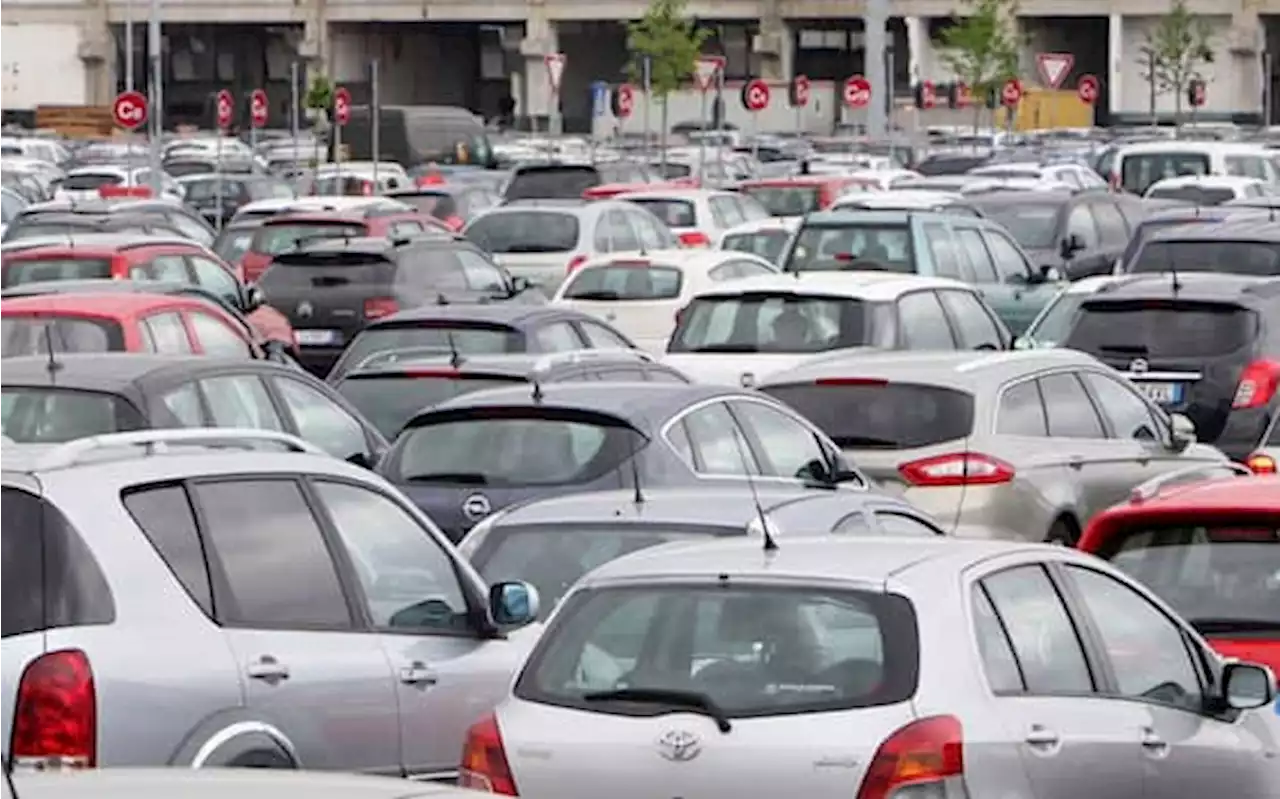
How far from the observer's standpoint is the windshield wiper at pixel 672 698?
8.42 m

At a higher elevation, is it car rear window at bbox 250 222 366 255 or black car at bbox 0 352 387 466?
black car at bbox 0 352 387 466

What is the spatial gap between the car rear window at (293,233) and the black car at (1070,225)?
231 inches

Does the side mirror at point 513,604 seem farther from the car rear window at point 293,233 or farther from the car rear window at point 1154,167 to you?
the car rear window at point 1154,167

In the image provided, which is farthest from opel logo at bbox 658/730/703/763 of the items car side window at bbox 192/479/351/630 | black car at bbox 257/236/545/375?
black car at bbox 257/236/545/375

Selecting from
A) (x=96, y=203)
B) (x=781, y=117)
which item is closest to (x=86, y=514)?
(x=96, y=203)

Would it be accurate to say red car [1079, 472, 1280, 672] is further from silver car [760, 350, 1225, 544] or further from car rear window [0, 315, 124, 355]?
car rear window [0, 315, 124, 355]

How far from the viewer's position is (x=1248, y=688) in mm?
9508

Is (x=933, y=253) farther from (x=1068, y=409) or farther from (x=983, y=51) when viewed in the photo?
(x=983, y=51)

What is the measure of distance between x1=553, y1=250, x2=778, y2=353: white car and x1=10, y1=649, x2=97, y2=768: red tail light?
18687mm

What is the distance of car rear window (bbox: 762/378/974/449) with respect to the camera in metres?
16.9

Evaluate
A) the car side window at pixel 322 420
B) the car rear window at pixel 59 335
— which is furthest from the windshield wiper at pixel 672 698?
the car rear window at pixel 59 335

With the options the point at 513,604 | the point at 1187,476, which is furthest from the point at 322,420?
the point at 513,604

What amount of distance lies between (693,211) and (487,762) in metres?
30.3

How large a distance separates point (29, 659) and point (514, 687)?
3.86ft
